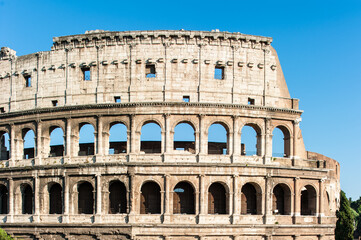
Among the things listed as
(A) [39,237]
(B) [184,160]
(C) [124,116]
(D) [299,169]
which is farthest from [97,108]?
(D) [299,169]

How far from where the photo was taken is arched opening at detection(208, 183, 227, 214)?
113ft

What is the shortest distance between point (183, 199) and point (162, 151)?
3837 mm

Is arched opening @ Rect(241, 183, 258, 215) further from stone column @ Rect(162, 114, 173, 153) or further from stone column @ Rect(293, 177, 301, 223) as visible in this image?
stone column @ Rect(162, 114, 173, 153)

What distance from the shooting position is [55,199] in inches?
1420

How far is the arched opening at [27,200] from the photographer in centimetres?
3675

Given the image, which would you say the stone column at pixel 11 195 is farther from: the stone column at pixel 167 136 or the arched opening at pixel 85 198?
the stone column at pixel 167 136

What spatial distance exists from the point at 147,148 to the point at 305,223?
13.1 metres

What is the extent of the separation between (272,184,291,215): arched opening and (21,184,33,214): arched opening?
60.0ft

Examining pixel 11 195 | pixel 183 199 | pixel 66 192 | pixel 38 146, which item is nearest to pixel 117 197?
pixel 66 192

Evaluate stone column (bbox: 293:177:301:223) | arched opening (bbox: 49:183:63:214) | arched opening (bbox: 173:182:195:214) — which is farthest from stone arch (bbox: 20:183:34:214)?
stone column (bbox: 293:177:301:223)

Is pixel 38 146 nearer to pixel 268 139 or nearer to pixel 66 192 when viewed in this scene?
pixel 66 192

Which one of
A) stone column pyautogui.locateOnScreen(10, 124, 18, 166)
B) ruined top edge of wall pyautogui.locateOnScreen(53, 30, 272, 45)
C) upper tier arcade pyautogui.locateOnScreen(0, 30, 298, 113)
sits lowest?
stone column pyautogui.locateOnScreen(10, 124, 18, 166)

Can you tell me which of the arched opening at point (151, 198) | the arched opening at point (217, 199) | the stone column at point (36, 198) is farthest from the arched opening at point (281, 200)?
the stone column at point (36, 198)

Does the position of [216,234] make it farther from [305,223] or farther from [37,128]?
[37,128]
